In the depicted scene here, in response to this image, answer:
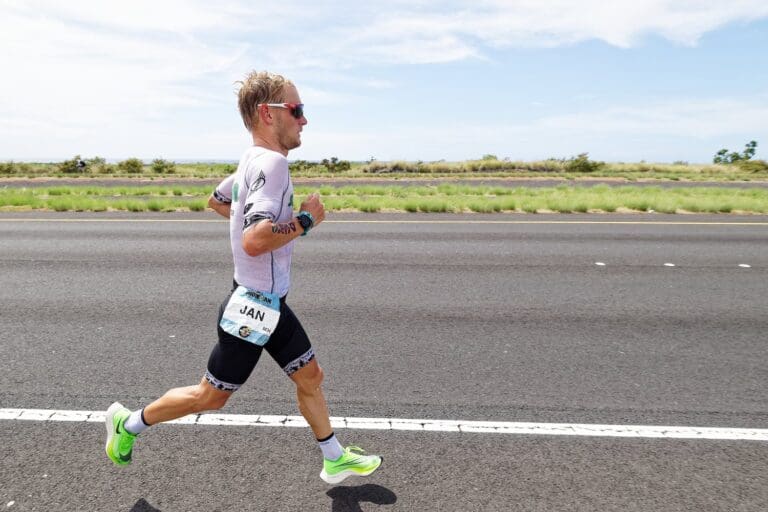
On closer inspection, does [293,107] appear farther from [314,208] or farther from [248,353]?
[248,353]

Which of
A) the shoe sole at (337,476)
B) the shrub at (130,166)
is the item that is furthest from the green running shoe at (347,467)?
the shrub at (130,166)

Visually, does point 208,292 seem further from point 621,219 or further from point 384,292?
point 621,219

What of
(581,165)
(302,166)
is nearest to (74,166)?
(302,166)

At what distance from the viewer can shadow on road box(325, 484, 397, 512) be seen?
2682 millimetres

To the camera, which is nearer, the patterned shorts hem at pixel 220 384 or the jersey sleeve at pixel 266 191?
the jersey sleeve at pixel 266 191

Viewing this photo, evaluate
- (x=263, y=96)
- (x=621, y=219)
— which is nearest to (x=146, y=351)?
(x=263, y=96)

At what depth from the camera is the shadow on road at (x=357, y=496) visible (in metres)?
2.68

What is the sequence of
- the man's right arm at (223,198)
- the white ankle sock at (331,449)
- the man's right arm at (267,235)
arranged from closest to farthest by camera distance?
the man's right arm at (267,235), the white ankle sock at (331,449), the man's right arm at (223,198)

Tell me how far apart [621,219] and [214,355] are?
13.9 meters

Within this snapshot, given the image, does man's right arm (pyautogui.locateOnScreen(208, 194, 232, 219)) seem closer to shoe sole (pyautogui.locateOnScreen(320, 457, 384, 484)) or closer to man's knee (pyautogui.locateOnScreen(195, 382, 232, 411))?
man's knee (pyautogui.locateOnScreen(195, 382, 232, 411))

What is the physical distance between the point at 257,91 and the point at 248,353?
4.04 feet

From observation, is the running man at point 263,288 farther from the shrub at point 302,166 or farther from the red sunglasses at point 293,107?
the shrub at point 302,166

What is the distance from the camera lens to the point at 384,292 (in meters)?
6.68

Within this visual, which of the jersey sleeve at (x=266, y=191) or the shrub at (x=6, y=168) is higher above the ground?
the jersey sleeve at (x=266, y=191)
